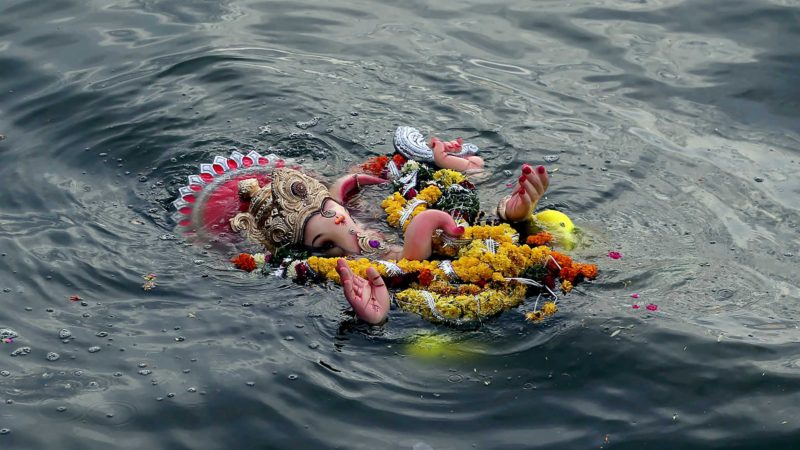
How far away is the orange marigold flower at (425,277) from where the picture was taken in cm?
734

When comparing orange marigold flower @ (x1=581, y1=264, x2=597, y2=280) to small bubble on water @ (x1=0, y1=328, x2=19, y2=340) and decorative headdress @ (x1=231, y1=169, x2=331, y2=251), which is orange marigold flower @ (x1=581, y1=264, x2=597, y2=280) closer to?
decorative headdress @ (x1=231, y1=169, x2=331, y2=251)

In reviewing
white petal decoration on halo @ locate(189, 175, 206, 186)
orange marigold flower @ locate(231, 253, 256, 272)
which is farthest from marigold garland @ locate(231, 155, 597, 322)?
white petal decoration on halo @ locate(189, 175, 206, 186)

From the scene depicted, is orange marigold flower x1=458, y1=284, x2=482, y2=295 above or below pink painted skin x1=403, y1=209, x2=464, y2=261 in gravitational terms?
below

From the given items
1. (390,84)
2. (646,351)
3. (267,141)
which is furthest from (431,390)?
(390,84)

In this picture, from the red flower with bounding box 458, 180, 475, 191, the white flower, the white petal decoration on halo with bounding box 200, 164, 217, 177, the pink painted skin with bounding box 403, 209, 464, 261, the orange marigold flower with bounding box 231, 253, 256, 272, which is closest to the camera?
the pink painted skin with bounding box 403, 209, 464, 261

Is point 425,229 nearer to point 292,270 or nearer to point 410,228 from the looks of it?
point 410,228

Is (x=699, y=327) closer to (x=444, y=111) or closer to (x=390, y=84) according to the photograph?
(x=444, y=111)

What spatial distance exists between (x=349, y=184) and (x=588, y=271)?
2.57 meters

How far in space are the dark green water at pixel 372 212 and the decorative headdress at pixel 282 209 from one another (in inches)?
15.5

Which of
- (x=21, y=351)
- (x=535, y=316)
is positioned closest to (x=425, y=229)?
(x=535, y=316)

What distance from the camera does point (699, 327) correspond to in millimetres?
6938

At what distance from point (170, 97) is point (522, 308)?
5604 mm

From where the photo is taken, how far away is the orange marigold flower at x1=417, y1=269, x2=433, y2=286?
7.34 meters

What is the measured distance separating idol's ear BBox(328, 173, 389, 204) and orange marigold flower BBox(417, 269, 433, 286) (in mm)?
1601
